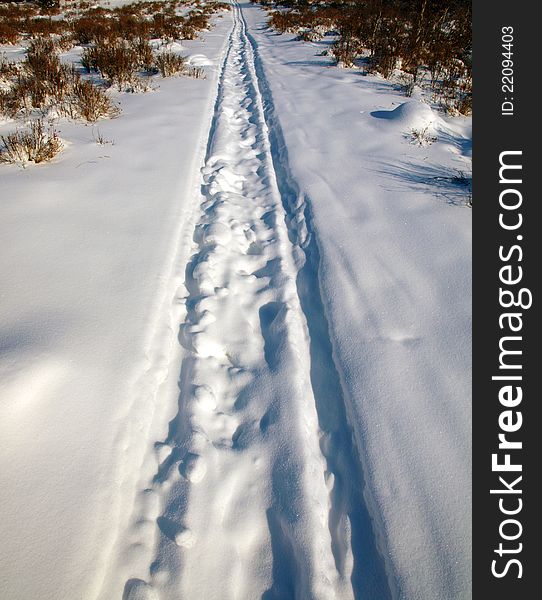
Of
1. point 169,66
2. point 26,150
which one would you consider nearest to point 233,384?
point 26,150

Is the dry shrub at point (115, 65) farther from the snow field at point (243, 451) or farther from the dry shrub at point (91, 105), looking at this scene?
the snow field at point (243, 451)

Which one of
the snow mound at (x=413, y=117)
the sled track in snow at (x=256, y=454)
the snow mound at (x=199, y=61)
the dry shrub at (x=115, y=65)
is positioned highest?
the snow mound at (x=199, y=61)

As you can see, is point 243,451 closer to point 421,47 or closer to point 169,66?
point 169,66

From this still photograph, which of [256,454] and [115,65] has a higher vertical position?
[115,65]

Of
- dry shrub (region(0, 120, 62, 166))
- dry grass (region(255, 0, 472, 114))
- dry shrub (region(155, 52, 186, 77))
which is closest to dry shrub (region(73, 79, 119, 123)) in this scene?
dry shrub (region(0, 120, 62, 166))

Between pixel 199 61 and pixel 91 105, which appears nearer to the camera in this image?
pixel 91 105

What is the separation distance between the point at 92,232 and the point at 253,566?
7.09 ft

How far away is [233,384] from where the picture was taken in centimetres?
158

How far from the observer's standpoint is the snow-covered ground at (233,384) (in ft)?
3.53

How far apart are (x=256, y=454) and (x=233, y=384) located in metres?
0.35

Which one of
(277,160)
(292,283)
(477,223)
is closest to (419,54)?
(277,160)

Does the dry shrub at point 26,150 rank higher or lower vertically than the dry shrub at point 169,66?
lower

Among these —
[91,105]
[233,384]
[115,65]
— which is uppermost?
[115,65]

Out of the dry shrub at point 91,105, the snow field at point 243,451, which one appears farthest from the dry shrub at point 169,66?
the snow field at point 243,451
